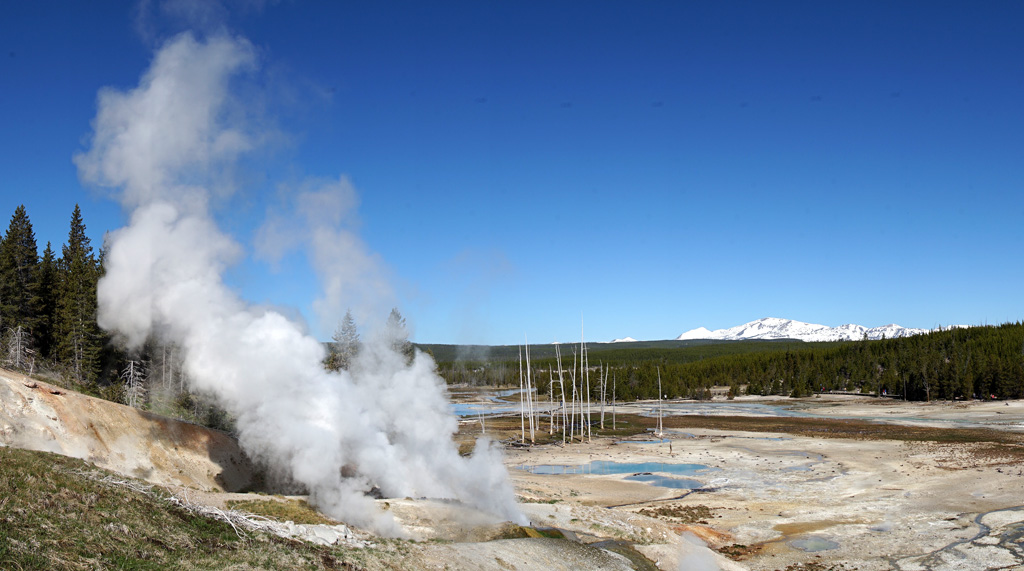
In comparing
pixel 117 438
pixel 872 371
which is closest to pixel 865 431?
pixel 117 438

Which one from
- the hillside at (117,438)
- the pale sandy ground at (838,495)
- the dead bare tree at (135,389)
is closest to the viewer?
the hillside at (117,438)

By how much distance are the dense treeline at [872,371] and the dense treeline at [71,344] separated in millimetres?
67179

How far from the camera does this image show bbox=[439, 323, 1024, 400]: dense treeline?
10650 centimetres

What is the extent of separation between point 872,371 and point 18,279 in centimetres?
14655

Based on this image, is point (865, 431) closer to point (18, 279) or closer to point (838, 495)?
point (838, 495)

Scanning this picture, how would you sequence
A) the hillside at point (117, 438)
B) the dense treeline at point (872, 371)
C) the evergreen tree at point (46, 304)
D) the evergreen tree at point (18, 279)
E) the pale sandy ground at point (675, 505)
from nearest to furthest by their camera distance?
1. the pale sandy ground at point (675, 505)
2. the hillside at point (117, 438)
3. the evergreen tree at point (18, 279)
4. the evergreen tree at point (46, 304)
5. the dense treeline at point (872, 371)

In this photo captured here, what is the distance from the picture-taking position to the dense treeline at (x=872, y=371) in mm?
106500

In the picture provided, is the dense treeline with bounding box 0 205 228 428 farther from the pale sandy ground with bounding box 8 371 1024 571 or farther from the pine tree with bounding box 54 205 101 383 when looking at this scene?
the pale sandy ground with bounding box 8 371 1024 571

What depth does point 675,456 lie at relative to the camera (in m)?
53.3

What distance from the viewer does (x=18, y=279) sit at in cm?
5681

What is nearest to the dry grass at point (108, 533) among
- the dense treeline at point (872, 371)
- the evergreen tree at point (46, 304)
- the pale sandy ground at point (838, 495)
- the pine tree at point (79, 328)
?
the pale sandy ground at point (838, 495)

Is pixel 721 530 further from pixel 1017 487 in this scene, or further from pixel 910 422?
pixel 910 422

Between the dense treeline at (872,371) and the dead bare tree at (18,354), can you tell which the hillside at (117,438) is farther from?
the dense treeline at (872,371)

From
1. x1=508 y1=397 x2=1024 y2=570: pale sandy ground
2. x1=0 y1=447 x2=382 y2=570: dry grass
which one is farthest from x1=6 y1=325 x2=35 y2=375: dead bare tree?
x1=508 y1=397 x2=1024 y2=570: pale sandy ground
